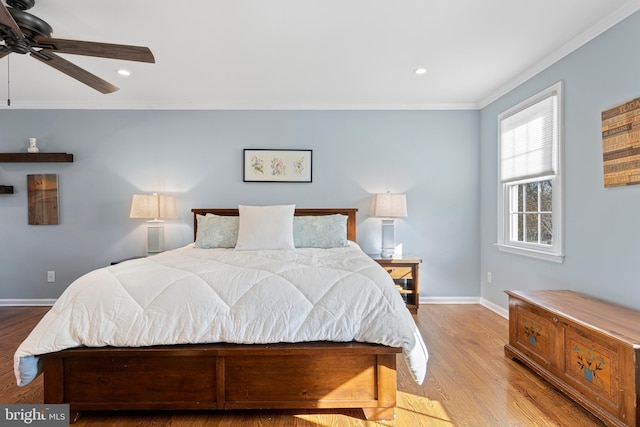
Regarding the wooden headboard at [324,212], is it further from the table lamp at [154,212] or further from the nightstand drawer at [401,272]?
the nightstand drawer at [401,272]

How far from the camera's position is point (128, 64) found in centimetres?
278

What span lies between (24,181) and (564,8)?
17.9 feet

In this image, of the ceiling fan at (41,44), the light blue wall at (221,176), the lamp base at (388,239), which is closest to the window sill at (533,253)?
the light blue wall at (221,176)

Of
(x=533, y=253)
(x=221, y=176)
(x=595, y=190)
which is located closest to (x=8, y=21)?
(x=221, y=176)

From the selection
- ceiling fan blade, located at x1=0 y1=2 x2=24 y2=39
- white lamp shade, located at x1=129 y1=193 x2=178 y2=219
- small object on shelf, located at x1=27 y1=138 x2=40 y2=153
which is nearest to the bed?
ceiling fan blade, located at x1=0 y1=2 x2=24 y2=39

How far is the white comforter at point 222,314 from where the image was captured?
163 centimetres

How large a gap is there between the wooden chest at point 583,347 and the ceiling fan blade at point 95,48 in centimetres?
290

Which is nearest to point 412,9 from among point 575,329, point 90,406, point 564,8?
point 564,8

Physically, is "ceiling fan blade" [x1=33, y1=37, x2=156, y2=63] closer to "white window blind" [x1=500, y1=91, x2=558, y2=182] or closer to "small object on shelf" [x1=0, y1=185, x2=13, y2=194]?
"small object on shelf" [x1=0, y1=185, x2=13, y2=194]

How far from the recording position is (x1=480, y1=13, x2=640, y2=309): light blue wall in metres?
2.01

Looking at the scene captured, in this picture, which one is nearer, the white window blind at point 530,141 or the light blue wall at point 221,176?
the white window blind at point 530,141

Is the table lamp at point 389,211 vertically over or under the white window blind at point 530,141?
under

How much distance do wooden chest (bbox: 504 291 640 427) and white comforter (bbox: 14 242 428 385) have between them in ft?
2.96

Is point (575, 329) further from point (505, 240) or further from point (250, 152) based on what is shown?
point (250, 152)
